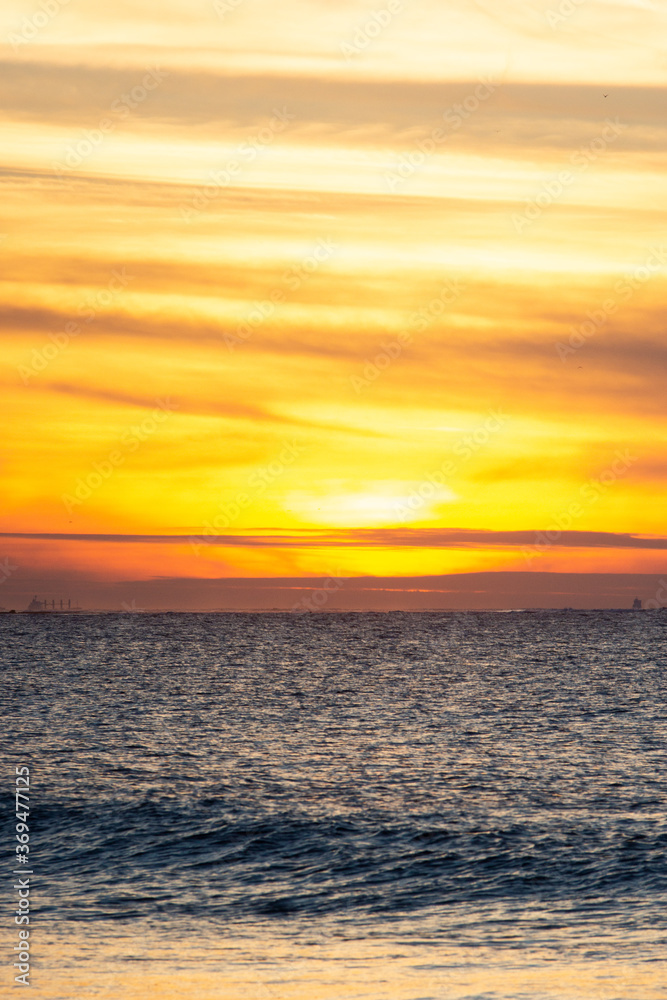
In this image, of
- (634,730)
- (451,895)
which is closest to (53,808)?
(451,895)

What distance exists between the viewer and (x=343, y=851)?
34.0m

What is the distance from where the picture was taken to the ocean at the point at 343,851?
72.2 ft

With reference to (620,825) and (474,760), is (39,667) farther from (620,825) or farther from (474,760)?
(620,825)

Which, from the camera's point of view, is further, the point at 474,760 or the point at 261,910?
the point at 474,760

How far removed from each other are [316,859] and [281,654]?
128 meters

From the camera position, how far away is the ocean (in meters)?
22.0

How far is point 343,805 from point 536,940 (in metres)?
16.6

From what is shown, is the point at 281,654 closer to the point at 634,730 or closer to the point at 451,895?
the point at 634,730

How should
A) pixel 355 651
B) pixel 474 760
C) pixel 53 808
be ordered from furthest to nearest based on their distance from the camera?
1. pixel 355 651
2. pixel 474 760
3. pixel 53 808

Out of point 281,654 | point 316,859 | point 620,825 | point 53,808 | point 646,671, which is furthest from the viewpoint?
point 281,654

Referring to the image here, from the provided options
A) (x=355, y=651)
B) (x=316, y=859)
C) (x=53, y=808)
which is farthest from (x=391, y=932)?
(x=355, y=651)

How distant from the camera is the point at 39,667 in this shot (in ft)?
425

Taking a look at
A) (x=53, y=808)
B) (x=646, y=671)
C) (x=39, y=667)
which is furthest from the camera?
(x=39, y=667)

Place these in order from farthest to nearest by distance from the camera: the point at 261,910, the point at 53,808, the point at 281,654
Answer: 1. the point at 281,654
2. the point at 53,808
3. the point at 261,910
